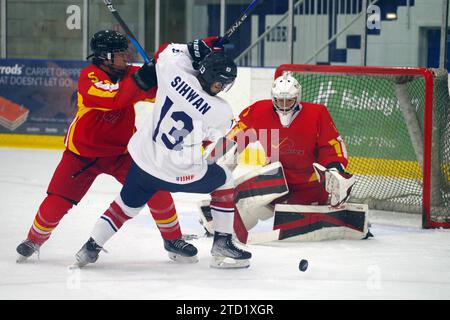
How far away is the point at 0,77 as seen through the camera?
8.40 meters

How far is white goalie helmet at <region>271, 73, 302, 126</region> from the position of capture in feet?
15.0

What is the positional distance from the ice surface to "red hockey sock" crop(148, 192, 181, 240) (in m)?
0.12

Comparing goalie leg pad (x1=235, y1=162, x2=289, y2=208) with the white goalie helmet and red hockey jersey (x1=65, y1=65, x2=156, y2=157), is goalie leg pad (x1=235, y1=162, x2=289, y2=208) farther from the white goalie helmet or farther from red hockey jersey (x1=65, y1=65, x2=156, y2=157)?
red hockey jersey (x1=65, y1=65, x2=156, y2=157)

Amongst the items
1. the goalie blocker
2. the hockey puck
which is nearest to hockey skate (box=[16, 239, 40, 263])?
the goalie blocker

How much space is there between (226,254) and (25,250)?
2.67ft

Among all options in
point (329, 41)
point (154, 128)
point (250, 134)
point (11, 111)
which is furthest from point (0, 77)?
point (154, 128)

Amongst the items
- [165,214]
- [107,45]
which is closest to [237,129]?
[165,214]

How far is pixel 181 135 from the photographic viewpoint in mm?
3713

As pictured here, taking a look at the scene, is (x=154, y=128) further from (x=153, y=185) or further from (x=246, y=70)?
(x=246, y=70)

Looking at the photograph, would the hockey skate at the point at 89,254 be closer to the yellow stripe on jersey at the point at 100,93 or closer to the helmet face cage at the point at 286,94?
the yellow stripe on jersey at the point at 100,93

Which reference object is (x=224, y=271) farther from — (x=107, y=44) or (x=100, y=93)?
(x=107, y=44)

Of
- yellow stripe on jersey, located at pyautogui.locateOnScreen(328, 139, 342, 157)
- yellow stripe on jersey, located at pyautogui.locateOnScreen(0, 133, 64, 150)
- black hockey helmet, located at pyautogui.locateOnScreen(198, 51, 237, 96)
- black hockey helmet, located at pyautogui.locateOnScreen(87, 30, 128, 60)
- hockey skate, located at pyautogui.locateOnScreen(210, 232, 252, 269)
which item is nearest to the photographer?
black hockey helmet, located at pyautogui.locateOnScreen(198, 51, 237, 96)

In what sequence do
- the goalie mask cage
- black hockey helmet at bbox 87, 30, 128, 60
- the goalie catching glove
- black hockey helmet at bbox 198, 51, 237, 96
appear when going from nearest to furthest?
black hockey helmet at bbox 198, 51, 237, 96 < black hockey helmet at bbox 87, 30, 128, 60 < the goalie catching glove < the goalie mask cage

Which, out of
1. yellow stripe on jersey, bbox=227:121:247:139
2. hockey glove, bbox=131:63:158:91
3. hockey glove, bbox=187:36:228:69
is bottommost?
yellow stripe on jersey, bbox=227:121:247:139
